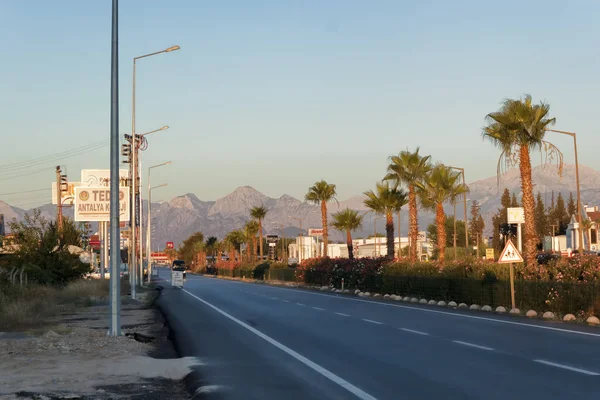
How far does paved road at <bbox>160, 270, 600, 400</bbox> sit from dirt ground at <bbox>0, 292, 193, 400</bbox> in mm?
702

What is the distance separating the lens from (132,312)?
33.6m

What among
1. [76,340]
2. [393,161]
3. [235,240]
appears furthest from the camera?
[235,240]

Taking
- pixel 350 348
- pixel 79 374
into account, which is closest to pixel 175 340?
pixel 350 348

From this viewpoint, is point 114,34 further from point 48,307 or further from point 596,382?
point 48,307

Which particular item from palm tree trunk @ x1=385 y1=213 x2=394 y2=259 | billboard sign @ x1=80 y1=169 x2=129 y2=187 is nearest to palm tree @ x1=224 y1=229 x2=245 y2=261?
billboard sign @ x1=80 y1=169 x2=129 y2=187

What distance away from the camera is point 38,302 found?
3322cm

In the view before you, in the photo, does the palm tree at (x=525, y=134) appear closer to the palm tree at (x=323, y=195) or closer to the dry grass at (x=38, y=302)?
the dry grass at (x=38, y=302)

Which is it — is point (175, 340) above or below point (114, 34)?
below

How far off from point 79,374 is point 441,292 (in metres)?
26.1

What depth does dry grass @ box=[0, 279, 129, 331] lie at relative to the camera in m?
27.0

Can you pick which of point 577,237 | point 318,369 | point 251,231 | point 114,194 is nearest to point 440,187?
point 114,194

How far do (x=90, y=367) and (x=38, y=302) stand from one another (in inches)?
782

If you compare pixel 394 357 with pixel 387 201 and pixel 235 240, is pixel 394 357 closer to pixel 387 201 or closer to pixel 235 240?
pixel 387 201

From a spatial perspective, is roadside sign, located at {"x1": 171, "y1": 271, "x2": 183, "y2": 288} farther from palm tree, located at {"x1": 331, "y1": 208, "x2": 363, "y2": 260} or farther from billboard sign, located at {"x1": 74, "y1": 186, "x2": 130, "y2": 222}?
billboard sign, located at {"x1": 74, "y1": 186, "x2": 130, "y2": 222}
